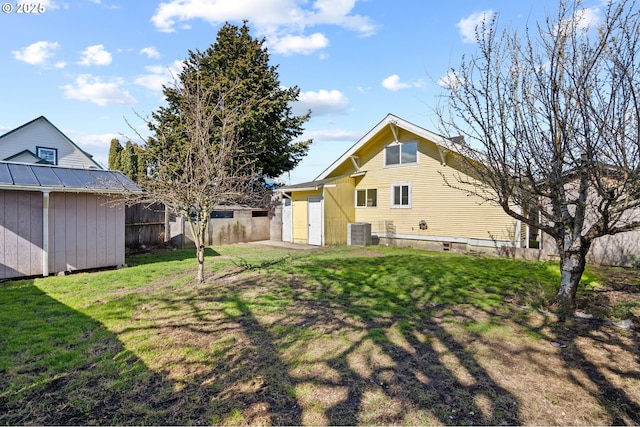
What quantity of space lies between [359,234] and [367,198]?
1.90 meters

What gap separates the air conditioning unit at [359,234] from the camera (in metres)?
14.1

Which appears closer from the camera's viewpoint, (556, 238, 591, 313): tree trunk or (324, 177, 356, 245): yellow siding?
(556, 238, 591, 313): tree trunk

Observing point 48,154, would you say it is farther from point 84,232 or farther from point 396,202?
point 396,202

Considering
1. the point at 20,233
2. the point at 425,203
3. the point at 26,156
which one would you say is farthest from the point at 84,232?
the point at 26,156

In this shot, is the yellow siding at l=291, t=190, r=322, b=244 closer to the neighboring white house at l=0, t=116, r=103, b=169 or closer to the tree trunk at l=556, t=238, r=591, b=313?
the tree trunk at l=556, t=238, r=591, b=313

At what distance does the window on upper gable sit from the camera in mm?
13477

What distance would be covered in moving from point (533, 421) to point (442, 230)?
1075cm

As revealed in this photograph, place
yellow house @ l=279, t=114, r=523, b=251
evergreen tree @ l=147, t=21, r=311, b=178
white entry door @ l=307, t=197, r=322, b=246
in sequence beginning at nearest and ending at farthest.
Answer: yellow house @ l=279, t=114, r=523, b=251 → white entry door @ l=307, t=197, r=322, b=246 → evergreen tree @ l=147, t=21, r=311, b=178

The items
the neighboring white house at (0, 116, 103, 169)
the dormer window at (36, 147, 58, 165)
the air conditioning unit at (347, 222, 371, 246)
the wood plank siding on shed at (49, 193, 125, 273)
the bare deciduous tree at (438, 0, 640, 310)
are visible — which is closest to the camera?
the bare deciduous tree at (438, 0, 640, 310)

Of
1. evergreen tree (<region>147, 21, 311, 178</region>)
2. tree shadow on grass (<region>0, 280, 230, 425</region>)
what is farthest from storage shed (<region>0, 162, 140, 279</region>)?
evergreen tree (<region>147, 21, 311, 178</region>)

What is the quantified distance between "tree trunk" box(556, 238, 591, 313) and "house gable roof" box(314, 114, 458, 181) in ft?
22.3

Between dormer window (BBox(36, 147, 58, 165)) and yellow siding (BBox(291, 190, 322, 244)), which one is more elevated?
dormer window (BBox(36, 147, 58, 165))

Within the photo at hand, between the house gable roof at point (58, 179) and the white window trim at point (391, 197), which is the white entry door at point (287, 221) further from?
the house gable roof at point (58, 179)

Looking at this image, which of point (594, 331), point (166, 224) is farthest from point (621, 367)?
point (166, 224)
